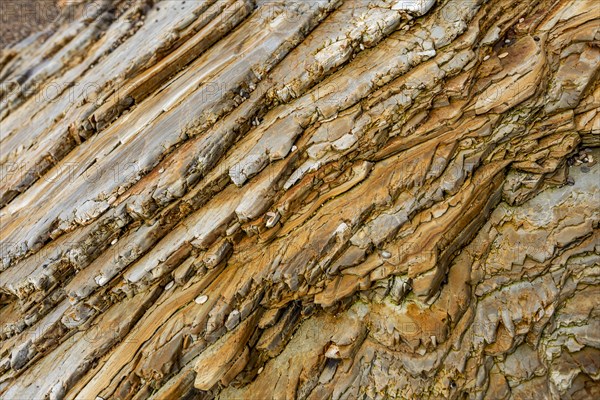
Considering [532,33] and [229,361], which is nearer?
[229,361]

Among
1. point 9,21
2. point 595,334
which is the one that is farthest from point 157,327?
point 9,21

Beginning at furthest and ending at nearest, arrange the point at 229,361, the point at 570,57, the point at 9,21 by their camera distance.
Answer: the point at 9,21, the point at 570,57, the point at 229,361

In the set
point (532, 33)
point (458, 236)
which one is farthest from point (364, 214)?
point (532, 33)

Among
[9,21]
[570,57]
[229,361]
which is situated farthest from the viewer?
[9,21]

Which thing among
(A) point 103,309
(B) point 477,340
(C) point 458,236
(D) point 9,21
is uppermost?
(D) point 9,21

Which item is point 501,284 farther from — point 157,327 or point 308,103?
point 157,327

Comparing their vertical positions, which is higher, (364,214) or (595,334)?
(364,214)
